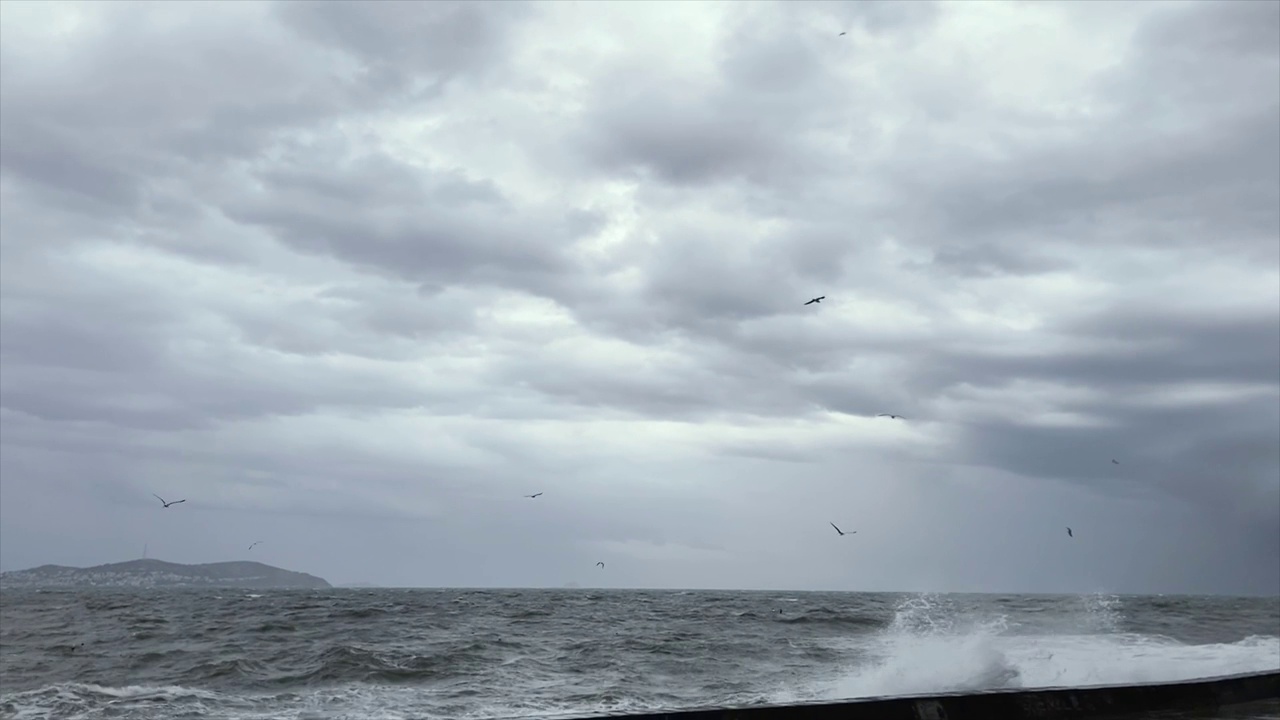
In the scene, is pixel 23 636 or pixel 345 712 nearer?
pixel 345 712

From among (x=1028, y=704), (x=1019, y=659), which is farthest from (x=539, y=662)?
(x=1028, y=704)

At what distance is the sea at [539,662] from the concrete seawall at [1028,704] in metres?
0.75

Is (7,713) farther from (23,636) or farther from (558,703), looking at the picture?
(23,636)

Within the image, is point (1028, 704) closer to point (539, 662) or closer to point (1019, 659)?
point (1019, 659)

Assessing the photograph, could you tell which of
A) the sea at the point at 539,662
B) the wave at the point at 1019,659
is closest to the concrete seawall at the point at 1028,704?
the sea at the point at 539,662

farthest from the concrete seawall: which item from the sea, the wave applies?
the wave

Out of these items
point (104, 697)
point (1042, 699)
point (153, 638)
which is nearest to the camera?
point (1042, 699)

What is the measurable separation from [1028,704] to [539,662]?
1322 centimetres

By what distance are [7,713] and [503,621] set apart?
1843 cm

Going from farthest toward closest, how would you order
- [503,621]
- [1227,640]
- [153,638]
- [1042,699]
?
[503,621], [1227,640], [153,638], [1042,699]

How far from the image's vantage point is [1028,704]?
7.96 meters

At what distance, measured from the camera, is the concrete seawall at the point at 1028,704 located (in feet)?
22.9

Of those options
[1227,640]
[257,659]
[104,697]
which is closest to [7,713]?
[104,697]

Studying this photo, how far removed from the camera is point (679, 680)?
17156 millimetres
